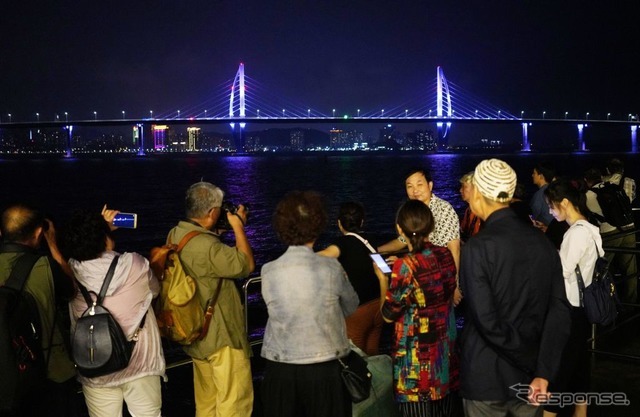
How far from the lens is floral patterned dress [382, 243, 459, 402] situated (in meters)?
2.66

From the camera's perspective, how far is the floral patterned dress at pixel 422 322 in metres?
2.66

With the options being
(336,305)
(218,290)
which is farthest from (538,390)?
(218,290)

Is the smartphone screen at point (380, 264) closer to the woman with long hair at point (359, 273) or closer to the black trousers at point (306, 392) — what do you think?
the woman with long hair at point (359, 273)

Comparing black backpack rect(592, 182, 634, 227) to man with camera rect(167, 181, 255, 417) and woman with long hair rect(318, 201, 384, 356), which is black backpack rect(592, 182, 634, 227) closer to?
woman with long hair rect(318, 201, 384, 356)

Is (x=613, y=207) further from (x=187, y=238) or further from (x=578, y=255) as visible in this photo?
(x=187, y=238)

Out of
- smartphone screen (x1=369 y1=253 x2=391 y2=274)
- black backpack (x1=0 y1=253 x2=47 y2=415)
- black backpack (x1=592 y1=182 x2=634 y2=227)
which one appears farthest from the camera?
black backpack (x1=592 y1=182 x2=634 y2=227)

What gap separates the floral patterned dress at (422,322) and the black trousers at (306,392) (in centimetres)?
33

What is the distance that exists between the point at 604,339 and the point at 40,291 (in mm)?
4152

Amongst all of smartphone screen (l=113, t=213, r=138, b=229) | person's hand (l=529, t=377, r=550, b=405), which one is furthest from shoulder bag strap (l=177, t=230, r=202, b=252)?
person's hand (l=529, t=377, r=550, b=405)

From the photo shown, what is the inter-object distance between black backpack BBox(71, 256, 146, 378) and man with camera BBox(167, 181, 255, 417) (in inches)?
15.9

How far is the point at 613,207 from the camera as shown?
218 inches

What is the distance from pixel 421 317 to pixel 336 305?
14.9 inches

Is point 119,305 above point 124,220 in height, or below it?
below

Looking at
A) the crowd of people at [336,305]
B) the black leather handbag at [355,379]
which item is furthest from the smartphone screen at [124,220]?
the black leather handbag at [355,379]
